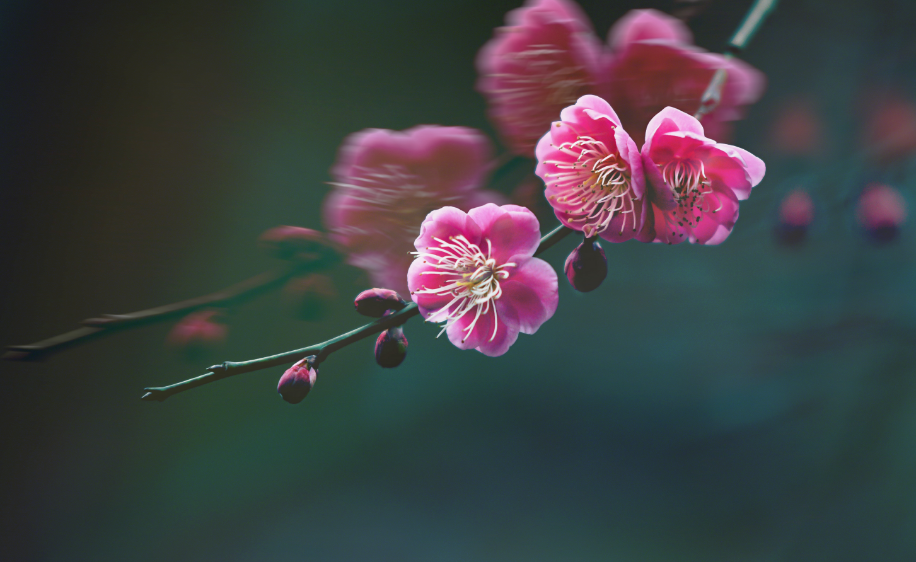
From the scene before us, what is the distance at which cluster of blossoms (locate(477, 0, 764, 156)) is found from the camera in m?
0.31

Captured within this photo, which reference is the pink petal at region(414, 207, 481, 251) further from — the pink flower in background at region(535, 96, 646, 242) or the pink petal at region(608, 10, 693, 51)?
the pink petal at region(608, 10, 693, 51)

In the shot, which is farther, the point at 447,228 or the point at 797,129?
the point at 797,129

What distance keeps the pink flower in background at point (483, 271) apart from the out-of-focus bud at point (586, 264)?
46mm

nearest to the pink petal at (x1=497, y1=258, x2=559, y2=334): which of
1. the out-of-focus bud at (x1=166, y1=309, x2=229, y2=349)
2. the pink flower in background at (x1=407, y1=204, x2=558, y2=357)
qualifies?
the pink flower in background at (x1=407, y1=204, x2=558, y2=357)

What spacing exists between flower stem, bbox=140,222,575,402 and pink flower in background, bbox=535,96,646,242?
0.08 feet

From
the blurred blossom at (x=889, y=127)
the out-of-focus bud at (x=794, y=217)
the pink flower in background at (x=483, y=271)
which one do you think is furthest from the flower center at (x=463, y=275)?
the blurred blossom at (x=889, y=127)

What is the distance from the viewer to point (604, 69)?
1.04ft

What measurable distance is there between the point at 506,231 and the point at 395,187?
10 cm

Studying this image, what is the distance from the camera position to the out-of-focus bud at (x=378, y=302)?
12.7 inches

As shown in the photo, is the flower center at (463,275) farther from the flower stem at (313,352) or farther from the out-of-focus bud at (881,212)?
the out-of-focus bud at (881,212)

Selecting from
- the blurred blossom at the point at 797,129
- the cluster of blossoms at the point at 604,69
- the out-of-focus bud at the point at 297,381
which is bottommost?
the out-of-focus bud at the point at 297,381

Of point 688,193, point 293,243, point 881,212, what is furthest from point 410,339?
point 881,212

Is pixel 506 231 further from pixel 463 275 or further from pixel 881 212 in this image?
pixel 881 212

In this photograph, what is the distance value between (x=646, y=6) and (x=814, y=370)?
389 mm
